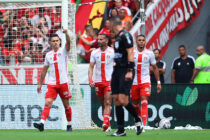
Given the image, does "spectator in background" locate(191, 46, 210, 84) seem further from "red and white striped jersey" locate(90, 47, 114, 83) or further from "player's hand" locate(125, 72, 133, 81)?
"player's hand" locate(125, 72, 133, 81)

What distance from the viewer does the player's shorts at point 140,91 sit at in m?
14.3

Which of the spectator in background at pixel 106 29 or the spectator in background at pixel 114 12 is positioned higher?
the spectator in background at pixel 114 12

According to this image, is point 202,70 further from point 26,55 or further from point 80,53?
point 26,55

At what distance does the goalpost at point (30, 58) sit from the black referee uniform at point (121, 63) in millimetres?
4205

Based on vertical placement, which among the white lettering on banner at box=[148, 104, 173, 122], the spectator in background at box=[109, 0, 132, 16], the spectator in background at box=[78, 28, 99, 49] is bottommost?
the white lettering on banner at box=[148, 104, 173, 122]

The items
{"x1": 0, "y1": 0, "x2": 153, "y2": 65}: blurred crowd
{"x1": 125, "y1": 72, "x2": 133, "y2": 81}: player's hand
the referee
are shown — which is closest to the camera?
{"x1": 125, "y1": 72, "x2": 133, "y2": 81}: player's hand

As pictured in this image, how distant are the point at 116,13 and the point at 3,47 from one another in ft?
11.7

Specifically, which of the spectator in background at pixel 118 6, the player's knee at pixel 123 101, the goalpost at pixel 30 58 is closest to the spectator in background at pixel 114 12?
the spectator in background at pixel 118 6

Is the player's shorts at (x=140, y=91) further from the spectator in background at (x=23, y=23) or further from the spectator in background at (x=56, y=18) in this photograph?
the spectator in background at (x=23, y=23)

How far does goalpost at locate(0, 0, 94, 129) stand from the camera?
16.2 m

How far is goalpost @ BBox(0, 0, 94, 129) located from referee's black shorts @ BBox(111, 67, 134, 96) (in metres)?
4.19

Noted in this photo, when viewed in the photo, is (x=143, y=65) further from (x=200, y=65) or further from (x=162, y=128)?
(x=200, y=65)

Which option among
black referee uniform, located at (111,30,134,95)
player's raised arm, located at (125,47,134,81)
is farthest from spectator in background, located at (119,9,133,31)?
player's raised arm, located at (125,47,134,81)

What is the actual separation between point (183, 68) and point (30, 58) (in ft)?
15.2
